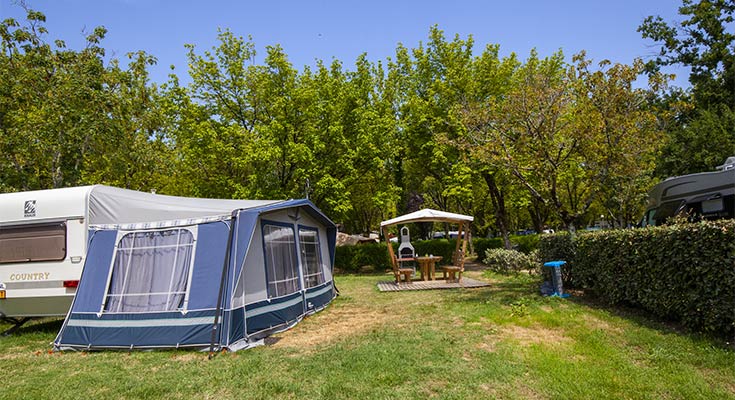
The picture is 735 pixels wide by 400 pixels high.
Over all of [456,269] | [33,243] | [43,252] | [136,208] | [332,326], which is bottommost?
[332,326]

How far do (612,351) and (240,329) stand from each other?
198 inches

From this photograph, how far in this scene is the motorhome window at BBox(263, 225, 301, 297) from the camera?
7527 mm

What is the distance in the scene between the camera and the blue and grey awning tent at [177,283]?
619 centimetres

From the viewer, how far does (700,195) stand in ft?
24.4

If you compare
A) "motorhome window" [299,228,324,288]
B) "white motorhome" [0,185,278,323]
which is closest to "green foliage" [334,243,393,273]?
"motorhome window" [299,228,324,288]

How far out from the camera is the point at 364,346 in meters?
5.89

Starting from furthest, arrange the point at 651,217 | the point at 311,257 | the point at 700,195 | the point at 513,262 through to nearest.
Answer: the point at 513,262 < the point at 311,257 < the point at 651,217 < the point at 700,195

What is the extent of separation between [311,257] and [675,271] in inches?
257

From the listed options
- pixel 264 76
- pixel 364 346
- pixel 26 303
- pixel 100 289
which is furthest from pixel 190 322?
pixel 264 76

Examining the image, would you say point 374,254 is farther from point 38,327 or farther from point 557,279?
point 38,327

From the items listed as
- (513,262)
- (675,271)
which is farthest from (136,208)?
(513,262)

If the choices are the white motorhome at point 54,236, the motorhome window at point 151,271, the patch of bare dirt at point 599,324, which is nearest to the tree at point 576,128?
the patch of bare dirt at point 599,324

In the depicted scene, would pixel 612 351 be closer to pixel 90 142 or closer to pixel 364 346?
pixel 364 346

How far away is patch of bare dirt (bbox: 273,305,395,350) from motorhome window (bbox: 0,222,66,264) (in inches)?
167
